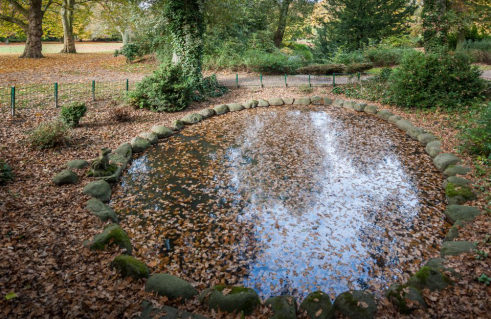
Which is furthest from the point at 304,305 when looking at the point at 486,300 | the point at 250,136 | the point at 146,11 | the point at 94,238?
the point at 146,11

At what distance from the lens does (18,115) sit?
414 inches

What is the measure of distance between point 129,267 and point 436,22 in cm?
1722

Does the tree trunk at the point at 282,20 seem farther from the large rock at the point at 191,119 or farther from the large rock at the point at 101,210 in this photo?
the large rock at the point at 101,210

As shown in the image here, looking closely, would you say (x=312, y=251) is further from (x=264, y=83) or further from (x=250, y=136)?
(x=264, y=83)

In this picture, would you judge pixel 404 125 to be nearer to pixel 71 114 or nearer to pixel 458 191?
pixel 458 191

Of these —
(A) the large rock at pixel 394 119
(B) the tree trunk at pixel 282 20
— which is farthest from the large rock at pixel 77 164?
(B) the tree trunk at pixel 282 20

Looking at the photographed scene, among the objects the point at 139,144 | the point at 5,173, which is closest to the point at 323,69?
the point at 139,144

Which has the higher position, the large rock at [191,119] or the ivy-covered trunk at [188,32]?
the ivy-covered trunk at [188,32]

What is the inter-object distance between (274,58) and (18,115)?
1456 cm

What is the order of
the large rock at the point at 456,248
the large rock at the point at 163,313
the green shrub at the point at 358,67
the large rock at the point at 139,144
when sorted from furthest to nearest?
the green shrub at the point at 358,67 < the large rock at the point at 139,144 < the large rock at the point at 456,248 < the large rock at the point at 163,313

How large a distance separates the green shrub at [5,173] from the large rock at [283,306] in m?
5.89

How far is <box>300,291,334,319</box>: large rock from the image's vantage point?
3.83 metres

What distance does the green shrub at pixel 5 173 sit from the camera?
6.54m

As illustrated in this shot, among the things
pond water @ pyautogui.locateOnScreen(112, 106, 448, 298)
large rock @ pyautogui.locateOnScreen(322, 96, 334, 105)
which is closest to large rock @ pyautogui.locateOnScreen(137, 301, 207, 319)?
pond water @ pyautogui.locateOnScreen(112, 106, 448, 298)
